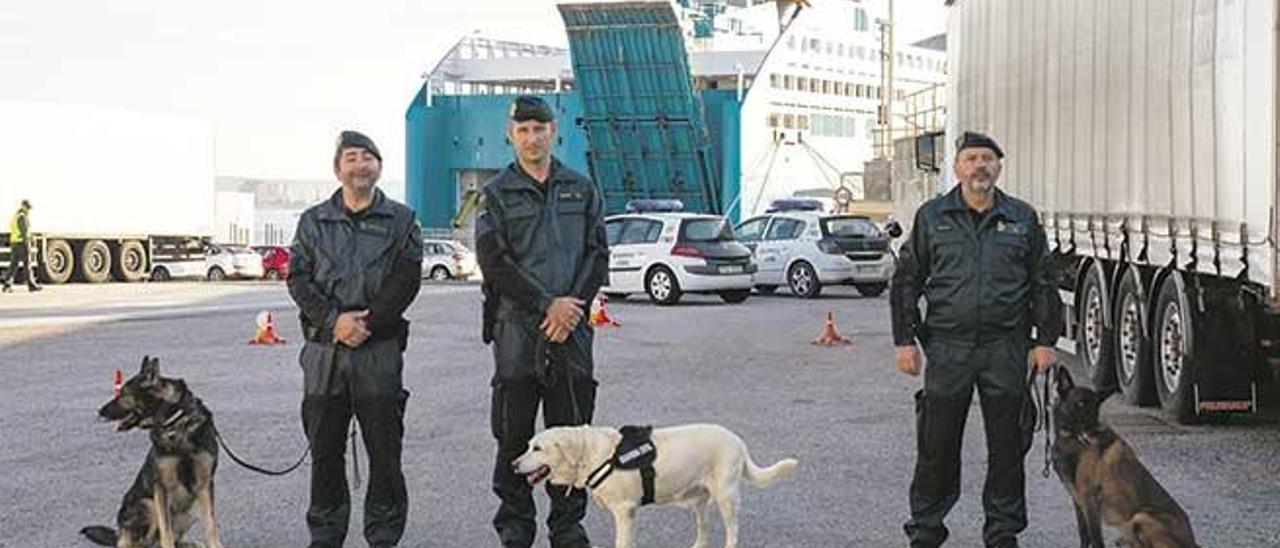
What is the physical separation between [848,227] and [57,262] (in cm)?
1907

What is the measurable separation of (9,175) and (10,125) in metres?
1.05

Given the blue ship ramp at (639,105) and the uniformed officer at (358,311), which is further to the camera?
the blue ship ramp at (639,105)

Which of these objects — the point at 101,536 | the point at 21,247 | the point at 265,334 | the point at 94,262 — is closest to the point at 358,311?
the point at 101,536

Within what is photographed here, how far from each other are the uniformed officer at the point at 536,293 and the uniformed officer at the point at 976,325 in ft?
4.15

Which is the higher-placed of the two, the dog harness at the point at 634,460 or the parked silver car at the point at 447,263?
the parked silver car at the point at 447,263

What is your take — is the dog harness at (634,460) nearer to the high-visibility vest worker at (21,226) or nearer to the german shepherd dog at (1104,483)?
the german shepherd dog at (1104,483)

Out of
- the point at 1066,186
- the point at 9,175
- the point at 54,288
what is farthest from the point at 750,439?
the point at 9,175

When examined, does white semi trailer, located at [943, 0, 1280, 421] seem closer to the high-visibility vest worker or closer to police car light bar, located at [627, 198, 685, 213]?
police car light bar, located at [627, 198, 685, 213]

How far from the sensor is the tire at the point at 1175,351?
11.1m

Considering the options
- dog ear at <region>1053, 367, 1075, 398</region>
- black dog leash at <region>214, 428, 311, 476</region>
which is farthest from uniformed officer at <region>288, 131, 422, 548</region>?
dog ear at <region>1053, 367, 1075, 398</region>

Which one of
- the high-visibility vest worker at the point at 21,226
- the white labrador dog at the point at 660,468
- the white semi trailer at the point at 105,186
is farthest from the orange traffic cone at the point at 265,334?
the white semi trailer at the point at 105,186

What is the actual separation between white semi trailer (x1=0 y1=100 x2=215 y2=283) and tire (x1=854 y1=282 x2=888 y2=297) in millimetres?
18304

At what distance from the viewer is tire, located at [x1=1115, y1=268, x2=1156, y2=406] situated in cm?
1230

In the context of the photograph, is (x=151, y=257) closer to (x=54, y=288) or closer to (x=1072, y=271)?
(x=54, y=288)
